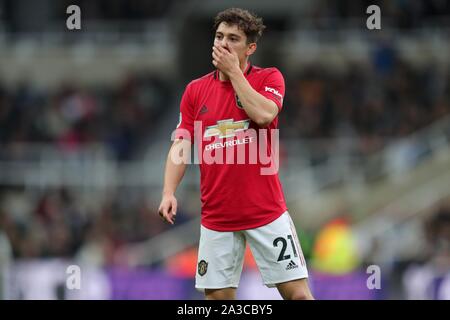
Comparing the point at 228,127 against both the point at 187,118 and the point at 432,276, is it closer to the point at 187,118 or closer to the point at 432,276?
the point at 187,118

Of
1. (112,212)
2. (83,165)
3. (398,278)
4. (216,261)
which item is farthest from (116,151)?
(216,261)

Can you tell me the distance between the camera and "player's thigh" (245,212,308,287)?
22.8 feet

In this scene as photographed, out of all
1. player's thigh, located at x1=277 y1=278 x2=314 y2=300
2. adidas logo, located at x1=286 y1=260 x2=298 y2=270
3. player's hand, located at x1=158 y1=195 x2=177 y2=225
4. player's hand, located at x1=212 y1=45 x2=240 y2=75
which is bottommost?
player's thigh, located at x1=277 y1=278 x2=314 y2=300

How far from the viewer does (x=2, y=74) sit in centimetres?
2366

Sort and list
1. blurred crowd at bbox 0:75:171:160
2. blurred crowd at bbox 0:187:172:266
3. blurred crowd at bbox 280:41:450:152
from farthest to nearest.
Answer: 1. blurred crowd at bbox 0:75:171:160
2. blurred crowd at bbox 280:41:450:152
3. blurred crowd at bbox 0:187:172:266

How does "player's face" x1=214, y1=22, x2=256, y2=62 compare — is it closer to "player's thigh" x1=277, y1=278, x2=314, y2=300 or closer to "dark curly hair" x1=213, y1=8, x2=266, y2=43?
"dark curly hair" x1=213, y1=8, x2=266, y2=43

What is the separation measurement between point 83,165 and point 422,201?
19.3ft

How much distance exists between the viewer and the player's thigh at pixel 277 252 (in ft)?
22.8

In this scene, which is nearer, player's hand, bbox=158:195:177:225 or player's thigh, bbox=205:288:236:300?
player's hand, bbox=158:195:177:225

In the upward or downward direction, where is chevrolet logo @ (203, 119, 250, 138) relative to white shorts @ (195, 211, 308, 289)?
upward

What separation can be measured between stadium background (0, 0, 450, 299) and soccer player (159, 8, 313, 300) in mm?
6176

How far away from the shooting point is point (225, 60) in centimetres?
675

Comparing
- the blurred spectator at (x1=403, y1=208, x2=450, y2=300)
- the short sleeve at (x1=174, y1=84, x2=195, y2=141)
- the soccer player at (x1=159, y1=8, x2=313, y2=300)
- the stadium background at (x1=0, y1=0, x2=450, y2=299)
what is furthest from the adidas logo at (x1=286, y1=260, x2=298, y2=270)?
the stadium background at (x1=0, y1=0, x2=450, y2=299)

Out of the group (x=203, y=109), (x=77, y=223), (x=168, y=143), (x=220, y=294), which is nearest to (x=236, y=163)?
(x=203, y=109)
